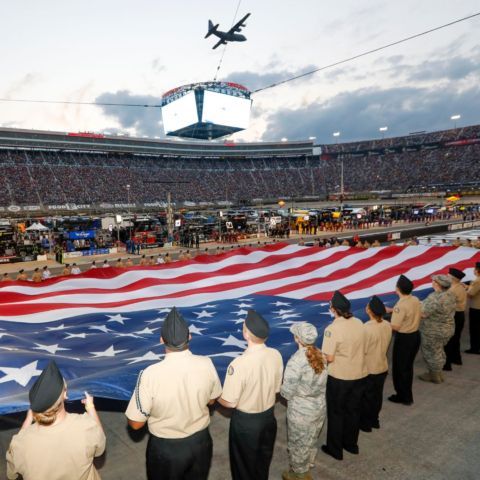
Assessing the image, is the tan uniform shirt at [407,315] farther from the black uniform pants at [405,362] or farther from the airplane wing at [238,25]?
the airplane wing at [238,25]

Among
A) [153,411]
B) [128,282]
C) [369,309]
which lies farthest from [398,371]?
[128,282]

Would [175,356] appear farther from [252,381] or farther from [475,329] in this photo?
[475,329]

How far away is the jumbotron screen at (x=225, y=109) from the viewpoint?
171 feet

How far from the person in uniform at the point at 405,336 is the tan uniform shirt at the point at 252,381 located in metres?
2.70

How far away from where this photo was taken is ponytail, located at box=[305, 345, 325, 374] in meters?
3.39

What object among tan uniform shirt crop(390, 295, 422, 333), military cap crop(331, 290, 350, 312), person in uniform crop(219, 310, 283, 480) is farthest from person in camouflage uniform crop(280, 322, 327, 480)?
tan uniform shirt crop(390, 295, 422, 333)

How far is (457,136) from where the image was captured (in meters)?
80.9

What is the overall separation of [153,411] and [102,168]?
73.9 meters

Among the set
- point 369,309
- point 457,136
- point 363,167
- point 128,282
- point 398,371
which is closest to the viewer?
point 369,309

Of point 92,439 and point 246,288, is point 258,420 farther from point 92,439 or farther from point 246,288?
point 246,288

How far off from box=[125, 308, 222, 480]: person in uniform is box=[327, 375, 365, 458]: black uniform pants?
188 centimetres

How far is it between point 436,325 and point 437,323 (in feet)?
0.12

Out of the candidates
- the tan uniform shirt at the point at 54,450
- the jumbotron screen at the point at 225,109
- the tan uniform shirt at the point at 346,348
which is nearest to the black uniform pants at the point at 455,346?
the tan uniform shirt at the point at 346,348

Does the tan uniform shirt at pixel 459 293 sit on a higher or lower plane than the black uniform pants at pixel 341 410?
higher
